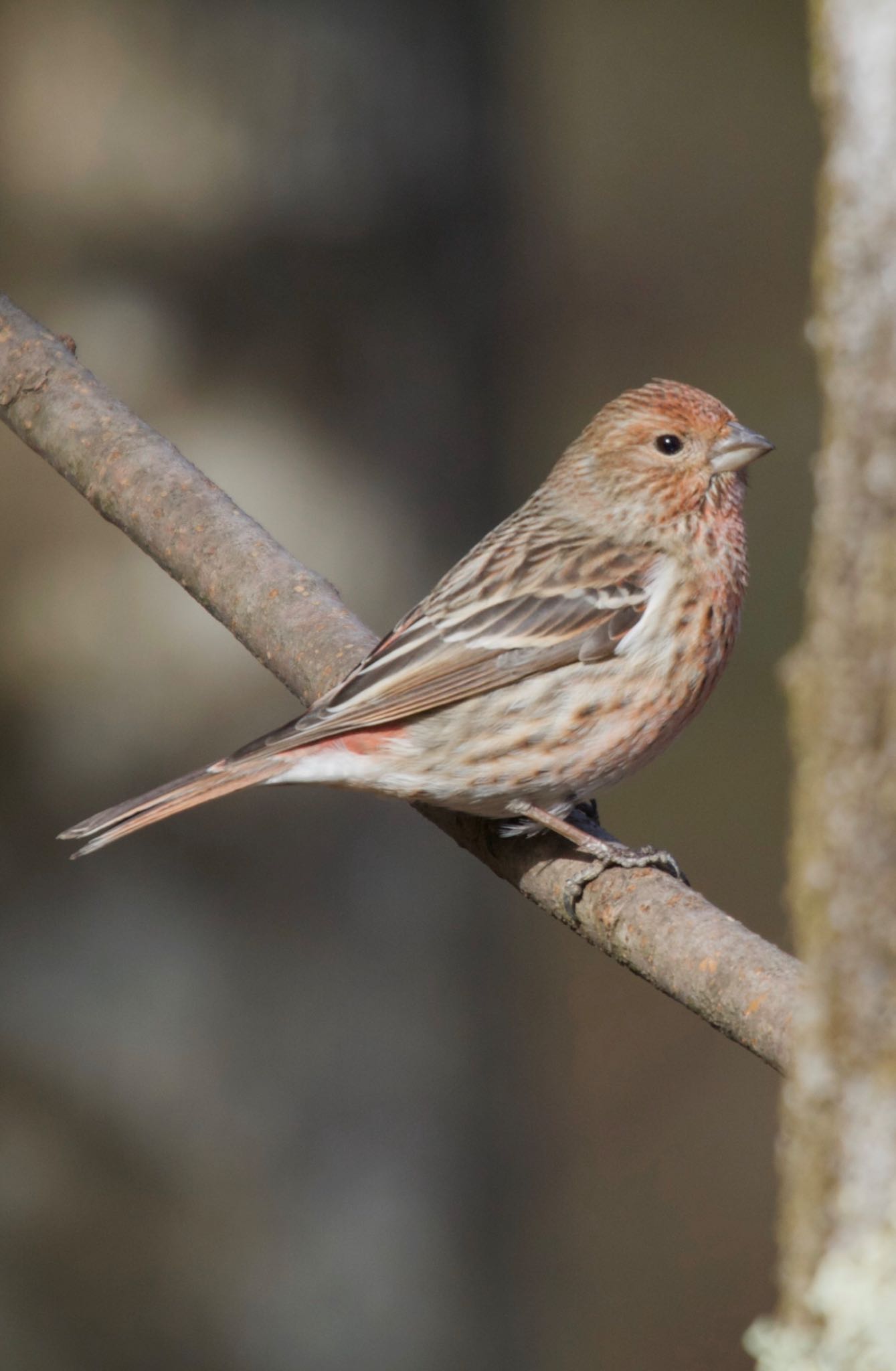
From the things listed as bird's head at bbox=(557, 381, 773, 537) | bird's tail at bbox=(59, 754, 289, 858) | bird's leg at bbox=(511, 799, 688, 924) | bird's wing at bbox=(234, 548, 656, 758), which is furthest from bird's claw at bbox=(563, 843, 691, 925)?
bird's head at bbox=(557, 381, 773, 537)

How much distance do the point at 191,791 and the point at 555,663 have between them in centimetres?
91

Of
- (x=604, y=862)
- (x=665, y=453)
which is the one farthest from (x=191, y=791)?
(x=665, y=453)

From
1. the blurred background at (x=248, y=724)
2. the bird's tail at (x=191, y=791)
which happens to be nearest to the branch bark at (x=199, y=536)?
the bird's tail at (x=191, y=791)

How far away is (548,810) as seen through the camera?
13.0 feet

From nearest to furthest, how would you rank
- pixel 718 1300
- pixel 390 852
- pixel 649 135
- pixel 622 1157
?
1. pixel 390 852
2. pixel 718 1300
3. pixel 622 1157
4. pixel 649 135

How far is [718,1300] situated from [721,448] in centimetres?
639

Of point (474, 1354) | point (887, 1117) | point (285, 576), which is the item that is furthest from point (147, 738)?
point (887, 1117)

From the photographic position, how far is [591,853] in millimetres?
3578

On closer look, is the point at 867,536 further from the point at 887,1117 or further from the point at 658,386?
the point at 658,386

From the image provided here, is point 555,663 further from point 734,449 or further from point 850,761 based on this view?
point 850,761

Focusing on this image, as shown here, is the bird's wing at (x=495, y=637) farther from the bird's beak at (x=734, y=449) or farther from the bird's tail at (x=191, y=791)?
the bird's beak at (x=734, y=449)

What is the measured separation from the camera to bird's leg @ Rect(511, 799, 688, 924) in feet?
10.6

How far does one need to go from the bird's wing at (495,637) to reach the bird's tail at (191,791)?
0.13 ft

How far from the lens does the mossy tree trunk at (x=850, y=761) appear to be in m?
1.36
